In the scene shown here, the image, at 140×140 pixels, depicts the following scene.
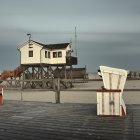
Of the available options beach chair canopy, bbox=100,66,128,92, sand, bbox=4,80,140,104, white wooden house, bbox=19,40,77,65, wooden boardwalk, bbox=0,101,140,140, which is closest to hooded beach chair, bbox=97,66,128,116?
beach chair canopy, bbox=100,66,128,92

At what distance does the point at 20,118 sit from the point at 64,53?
3656 cm

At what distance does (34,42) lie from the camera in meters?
42.2

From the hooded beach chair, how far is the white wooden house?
34122mm

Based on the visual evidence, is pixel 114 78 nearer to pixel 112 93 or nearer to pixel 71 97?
pixel 112 93

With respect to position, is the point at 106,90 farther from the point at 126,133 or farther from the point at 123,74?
the point at 126,133

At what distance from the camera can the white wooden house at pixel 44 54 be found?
4184 cm

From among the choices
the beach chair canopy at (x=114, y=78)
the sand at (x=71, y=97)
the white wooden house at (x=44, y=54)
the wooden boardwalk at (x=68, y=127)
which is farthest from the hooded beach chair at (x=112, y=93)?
the white wooden house at (x=44, y=54)

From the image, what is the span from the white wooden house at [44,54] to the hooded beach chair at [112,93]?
34.1m

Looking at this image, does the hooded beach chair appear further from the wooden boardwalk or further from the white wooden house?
the white wooden house

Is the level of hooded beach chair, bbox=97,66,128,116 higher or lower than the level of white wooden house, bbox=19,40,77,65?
lower

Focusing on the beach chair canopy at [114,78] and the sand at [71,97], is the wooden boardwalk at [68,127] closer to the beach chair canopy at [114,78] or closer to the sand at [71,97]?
the beach chair canopy at [114,78]

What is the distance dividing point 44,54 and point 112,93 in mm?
35353

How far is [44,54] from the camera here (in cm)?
4262

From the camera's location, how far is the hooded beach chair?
7.68 meters
